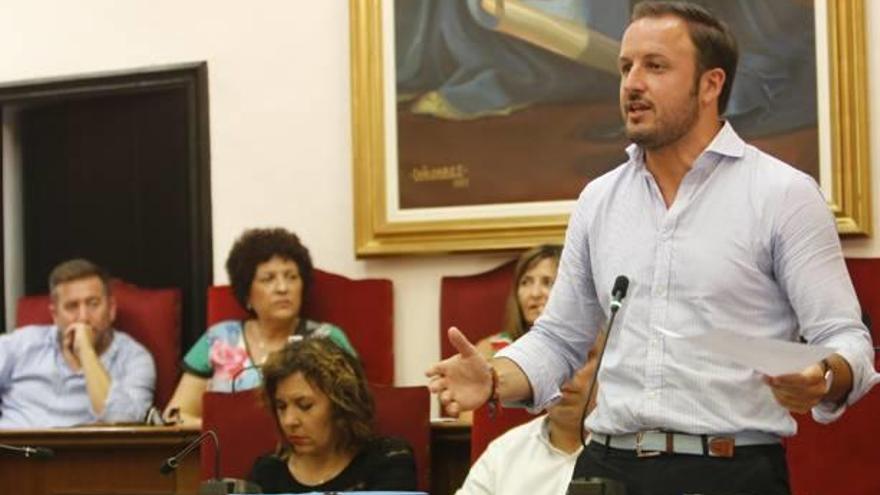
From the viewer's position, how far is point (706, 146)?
2.37m

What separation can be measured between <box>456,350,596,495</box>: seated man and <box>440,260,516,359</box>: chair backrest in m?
1.42

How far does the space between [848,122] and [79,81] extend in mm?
2846

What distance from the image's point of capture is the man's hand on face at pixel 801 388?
1.98 meters

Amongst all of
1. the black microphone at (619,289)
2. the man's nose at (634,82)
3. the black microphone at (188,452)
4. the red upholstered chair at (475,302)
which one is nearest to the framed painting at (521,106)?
the red upholstered chair at (475,302)

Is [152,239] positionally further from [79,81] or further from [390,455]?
[390,455]

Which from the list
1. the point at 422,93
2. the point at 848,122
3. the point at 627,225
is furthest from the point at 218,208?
the point at 627,225

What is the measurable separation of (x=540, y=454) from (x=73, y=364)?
2.43 meters

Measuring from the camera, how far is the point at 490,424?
Answer: 3742mm

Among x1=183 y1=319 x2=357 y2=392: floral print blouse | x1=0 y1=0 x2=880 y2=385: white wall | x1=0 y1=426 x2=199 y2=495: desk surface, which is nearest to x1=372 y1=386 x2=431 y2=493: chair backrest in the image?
x1=0 y1=426 x2=199 y2=495: desk surface

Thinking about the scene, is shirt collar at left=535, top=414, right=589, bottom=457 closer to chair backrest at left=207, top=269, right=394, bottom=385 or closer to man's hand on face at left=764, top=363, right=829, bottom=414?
man's hand on face at left=764, top=363, right=829, bottom=414

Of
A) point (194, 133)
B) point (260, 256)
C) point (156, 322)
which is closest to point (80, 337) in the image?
point (156, 322)

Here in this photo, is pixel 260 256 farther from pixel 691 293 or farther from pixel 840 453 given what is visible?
pixel 691 293

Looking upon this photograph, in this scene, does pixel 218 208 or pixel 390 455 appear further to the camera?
pixel 218 208

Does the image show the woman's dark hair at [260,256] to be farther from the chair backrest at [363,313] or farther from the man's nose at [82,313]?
the man's nose at [82,313]
